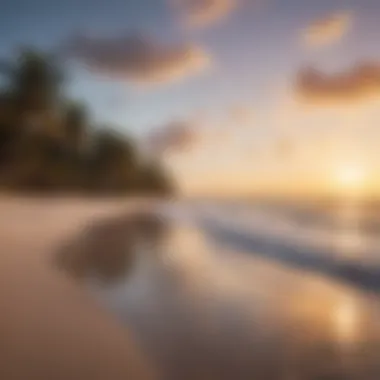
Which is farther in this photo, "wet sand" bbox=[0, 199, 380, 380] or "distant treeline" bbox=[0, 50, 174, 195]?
"distant treeline" bbox=[0, 50, 174, 195]

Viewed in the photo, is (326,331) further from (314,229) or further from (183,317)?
(314,229)

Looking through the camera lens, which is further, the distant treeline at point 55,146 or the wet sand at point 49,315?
the distant treeline at point 55,146

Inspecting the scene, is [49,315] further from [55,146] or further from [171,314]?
[55,146]

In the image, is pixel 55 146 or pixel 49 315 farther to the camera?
pixel 55 146

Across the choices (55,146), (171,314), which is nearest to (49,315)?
(171,314)

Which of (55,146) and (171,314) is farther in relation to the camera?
(55,146)

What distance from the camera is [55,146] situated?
113 centimetres

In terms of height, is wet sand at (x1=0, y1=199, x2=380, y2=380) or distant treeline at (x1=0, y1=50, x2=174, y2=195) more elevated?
distant treeline at (x1=0, y1=50, x2=174, y2=195)

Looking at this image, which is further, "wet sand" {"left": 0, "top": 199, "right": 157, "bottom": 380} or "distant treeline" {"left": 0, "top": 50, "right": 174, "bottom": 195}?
"distant treeline" {"left": 0, "top": 50, "right": 174, "bottom": 195}

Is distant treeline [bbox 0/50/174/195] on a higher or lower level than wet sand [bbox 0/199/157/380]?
higher

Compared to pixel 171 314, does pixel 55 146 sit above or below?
above

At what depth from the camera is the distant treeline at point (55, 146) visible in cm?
110

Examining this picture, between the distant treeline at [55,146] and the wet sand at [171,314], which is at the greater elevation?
the distant treeline at [55,146]

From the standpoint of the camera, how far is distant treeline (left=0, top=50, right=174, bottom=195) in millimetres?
1100
